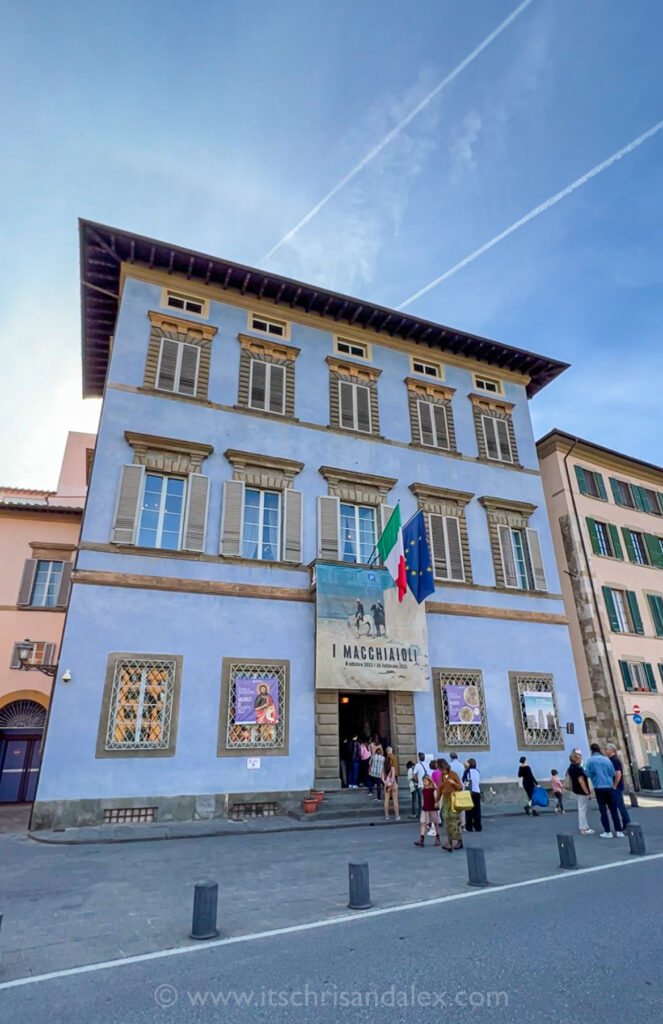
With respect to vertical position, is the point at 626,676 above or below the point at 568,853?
above

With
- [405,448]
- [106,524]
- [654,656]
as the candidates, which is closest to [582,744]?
[654,656]

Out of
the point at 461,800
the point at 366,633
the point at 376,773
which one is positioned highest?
the point at 366,633

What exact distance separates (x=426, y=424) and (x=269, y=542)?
7.86 m

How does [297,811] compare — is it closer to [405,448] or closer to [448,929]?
[448,929]

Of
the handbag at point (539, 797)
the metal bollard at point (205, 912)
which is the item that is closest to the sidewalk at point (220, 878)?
the metal bollard at point (205, 912)

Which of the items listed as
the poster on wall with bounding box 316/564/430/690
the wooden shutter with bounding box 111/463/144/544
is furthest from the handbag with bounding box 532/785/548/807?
the wooden shutter with bounding box 111/463/144/544

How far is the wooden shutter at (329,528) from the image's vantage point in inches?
662

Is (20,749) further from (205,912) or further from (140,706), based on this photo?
(205,912)

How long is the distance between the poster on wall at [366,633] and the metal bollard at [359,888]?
340 inches

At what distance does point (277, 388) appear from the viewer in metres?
18.5

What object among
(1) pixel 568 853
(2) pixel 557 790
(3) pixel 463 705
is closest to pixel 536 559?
(3) pixel 463 705

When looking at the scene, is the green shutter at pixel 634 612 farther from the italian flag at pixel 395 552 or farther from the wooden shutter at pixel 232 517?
the wooden shutter at pixel 232 517

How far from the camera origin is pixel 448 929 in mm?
5570

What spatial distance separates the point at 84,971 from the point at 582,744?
17.0m
